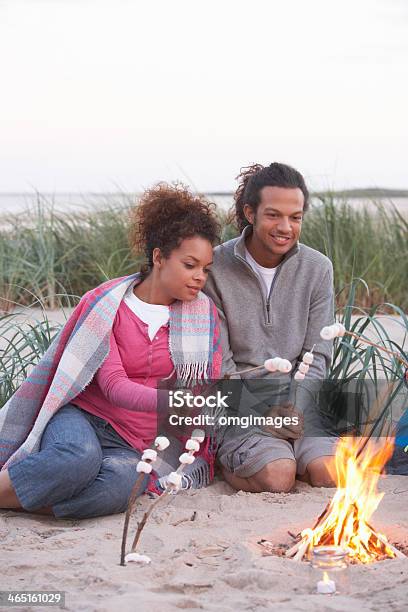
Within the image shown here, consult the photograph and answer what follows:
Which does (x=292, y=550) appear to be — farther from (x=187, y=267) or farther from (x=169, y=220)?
(x=169, y=220)

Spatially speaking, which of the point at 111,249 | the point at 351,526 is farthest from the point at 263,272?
the point at 111,249

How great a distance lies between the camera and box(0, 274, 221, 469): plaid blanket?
12.1ft

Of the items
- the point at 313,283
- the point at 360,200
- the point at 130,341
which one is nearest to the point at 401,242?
the point at 360,200

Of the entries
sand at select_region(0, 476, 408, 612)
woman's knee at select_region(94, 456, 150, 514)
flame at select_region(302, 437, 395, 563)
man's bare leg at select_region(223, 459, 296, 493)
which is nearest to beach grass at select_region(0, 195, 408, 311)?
man's bare leg at select_region(223, 459, 296, 493)

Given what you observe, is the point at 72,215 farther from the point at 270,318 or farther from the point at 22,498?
the point at 22,498

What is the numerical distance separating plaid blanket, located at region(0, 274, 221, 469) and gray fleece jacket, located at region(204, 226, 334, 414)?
0.20 m

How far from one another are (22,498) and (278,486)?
3.31ft

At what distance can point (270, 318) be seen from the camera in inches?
160

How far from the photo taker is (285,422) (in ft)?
13.0

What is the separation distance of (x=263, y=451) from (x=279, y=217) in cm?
94

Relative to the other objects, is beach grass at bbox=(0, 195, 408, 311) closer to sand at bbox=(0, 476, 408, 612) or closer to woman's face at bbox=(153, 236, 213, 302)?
woman's face at bbox=(153, 236, 213, 302)

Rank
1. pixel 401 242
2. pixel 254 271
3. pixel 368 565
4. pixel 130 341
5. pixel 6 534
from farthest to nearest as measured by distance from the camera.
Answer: pixel 401 242 → pixel 254 271 → pixel 130 341 → pixel 6 534 → pixel 368 565

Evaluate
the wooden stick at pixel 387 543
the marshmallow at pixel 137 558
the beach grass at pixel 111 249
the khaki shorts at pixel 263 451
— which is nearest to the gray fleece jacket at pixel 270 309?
the khaki shorts at pixel 263 451

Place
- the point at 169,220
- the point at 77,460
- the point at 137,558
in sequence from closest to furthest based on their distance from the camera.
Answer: the point at 137,558 → the point at 77,460 → the point at 169,220
